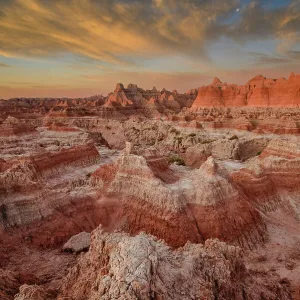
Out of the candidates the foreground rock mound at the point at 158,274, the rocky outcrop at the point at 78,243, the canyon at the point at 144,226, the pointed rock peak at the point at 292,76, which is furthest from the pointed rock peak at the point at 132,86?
the foreground rock mound at the point at 158,274

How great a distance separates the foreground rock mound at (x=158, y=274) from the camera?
914 cm

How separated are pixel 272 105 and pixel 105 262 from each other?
298ft

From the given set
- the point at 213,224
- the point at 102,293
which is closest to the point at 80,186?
the point at 213,224

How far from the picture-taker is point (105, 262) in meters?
11.4

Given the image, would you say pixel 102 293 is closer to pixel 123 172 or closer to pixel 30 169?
pixel 123 172

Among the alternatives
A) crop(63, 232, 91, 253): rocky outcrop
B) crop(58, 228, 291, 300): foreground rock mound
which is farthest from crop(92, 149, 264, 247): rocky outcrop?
crop(58, 228, 291, 300): foreground rock mound

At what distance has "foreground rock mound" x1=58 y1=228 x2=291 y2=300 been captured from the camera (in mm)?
9141

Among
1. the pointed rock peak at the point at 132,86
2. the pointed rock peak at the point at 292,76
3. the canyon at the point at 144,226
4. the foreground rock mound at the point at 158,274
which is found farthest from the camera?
the pointed rock peak at the point at 132,86

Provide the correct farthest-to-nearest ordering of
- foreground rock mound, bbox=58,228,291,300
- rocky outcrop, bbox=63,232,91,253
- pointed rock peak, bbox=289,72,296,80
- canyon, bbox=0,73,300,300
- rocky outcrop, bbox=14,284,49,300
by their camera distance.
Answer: pointed rock peak, bbox=289,72,296,80 → rocky outcrop, bbox=63,232,91,253 → rocky outcrop, bbox=14,284,49,300 → canyon, bbox=0,73,300,300 → foreground rock mound, bbox=58,228,291,300

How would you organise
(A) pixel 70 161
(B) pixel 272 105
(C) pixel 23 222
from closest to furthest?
1. (C) pixel 23 222
2. (A) pixel 70 161
3. (B) pixel 272 105

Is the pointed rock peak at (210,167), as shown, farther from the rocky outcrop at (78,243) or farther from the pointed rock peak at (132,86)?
the pointed rock peak at (132,86)

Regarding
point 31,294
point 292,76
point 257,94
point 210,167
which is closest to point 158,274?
point 31,294

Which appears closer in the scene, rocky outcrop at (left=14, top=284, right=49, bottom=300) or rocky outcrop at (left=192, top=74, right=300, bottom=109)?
rocky outcrop at (left=14, top=284, right=49, bottom=300)

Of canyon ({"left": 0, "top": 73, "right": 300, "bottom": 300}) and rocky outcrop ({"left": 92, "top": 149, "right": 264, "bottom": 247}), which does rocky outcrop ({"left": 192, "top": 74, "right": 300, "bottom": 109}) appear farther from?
rocky outcrop ({"left": 92, "top": 149, "right": 264, "bottom": 247})
